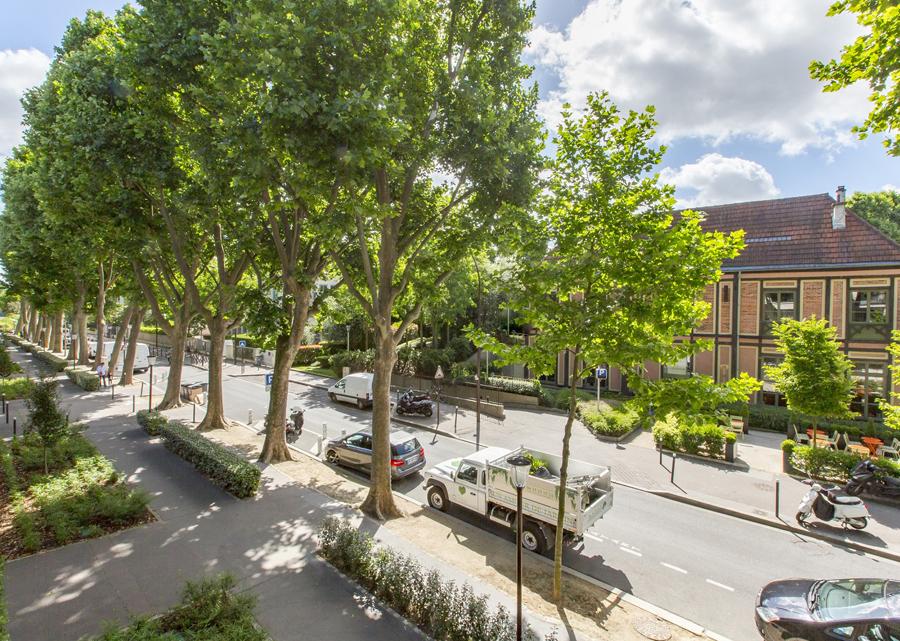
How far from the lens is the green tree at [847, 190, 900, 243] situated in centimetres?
3650

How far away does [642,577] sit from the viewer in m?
9.15

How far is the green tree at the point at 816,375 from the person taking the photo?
15.7m

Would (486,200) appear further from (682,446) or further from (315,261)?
(682,446)

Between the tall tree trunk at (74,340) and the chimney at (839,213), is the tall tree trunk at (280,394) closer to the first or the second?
the chimney at (839,213)

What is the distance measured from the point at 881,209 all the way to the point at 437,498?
1810 inches

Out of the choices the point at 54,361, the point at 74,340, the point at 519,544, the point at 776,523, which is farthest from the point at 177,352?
the point at 776,523

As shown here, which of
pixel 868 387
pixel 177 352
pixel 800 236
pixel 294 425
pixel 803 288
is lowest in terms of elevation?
pixel 294 425

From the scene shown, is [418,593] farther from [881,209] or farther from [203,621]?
[881,209]

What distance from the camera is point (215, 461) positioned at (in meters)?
12.4

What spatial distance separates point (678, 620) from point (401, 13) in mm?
12363

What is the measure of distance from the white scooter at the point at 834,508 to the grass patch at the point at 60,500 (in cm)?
1611

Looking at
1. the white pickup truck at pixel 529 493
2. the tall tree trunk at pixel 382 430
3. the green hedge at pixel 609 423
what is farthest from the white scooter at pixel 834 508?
the tall tree trunk at pixel 382 430

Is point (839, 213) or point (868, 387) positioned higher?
point (839, 213)

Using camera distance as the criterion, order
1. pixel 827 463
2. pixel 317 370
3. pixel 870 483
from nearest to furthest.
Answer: pixel 870 483, pixel 827 463, pixel 317 370
